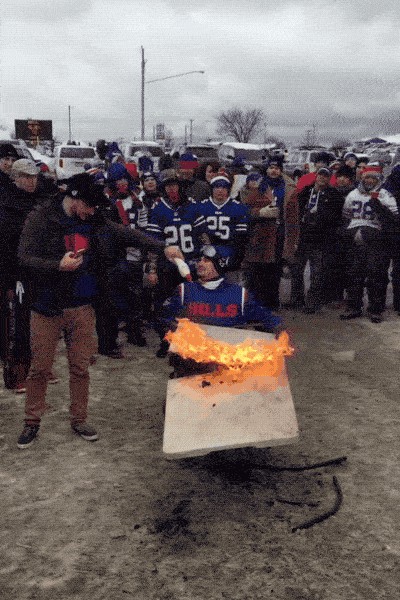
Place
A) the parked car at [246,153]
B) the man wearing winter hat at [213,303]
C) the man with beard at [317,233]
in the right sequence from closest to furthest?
the man wearing winter hat at [213,303] < the man with beard at [317,233] < the parked car at [246,153]

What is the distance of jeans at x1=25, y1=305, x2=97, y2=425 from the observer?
5.01m

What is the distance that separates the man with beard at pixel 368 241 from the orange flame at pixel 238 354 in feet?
16.4

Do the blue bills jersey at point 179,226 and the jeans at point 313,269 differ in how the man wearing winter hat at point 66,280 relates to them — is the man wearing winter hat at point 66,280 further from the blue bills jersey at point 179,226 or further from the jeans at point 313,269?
the jeans at point 313,269

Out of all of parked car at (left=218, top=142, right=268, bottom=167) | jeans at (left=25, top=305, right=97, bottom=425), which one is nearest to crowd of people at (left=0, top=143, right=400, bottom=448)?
jeans at (left=25, top=305, right=97, bottom=425)

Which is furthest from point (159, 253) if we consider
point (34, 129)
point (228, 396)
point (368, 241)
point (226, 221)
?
point (34, 129)

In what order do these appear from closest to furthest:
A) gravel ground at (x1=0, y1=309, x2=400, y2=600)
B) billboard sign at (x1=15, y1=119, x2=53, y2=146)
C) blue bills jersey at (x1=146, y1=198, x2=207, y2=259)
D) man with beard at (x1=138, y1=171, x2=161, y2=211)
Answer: gravel ground at (x1=0, y1=309, x2=400, y2=600) < blue bills jersey at (x1=146, y1=198, x2=207, y2=259) < man with beard at (x1=138, y1=171, x2=161, y2=211) < billboard sign at (x1=15, y1=119, x2=53, y2=146)

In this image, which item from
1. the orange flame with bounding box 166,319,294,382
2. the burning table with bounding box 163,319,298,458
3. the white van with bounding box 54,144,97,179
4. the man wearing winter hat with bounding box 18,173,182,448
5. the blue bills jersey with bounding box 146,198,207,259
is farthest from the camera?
the white van with bounding box 54,144,97,179

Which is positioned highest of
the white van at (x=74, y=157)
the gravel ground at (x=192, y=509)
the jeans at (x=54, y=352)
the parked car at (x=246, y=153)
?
the parked car at (x=246, y=153)

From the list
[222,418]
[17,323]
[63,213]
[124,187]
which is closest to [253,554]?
[222,418]

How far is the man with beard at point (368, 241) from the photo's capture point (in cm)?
901

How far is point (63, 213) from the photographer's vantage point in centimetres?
491

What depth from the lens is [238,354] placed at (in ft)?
14.3

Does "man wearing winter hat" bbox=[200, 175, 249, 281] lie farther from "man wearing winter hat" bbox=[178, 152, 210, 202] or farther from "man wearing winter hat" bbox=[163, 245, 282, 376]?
"man wearing winter hat" bbox=[163, 245, 282, 376]

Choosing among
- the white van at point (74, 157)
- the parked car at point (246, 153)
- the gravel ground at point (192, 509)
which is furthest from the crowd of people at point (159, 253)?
the parked car at point (246, 153)
